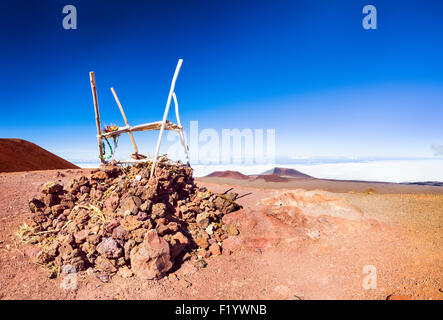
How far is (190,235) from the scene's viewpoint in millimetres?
5055

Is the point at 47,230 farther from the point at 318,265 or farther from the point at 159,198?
the point at 318,265

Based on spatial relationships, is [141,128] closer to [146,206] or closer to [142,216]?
[146,206]

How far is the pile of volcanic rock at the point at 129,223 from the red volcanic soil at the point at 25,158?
16243mm

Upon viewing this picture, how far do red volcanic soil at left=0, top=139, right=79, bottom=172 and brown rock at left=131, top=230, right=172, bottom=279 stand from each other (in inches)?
747

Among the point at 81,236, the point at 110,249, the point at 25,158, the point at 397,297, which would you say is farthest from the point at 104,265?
the point at 25,158

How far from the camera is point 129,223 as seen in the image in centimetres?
446

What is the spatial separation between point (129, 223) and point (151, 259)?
99cm

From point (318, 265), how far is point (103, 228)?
435cm

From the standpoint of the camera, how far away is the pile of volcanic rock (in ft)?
13.3

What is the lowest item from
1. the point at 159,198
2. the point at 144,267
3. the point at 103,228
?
the point at 144,267

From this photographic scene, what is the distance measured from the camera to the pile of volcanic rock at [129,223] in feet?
13.3

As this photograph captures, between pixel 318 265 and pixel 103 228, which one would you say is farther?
pixel 103 228

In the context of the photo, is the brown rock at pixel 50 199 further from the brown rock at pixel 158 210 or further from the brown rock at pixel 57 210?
the brown rock at pixel 158 210

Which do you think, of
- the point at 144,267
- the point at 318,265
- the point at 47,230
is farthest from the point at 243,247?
the point at 47,230
